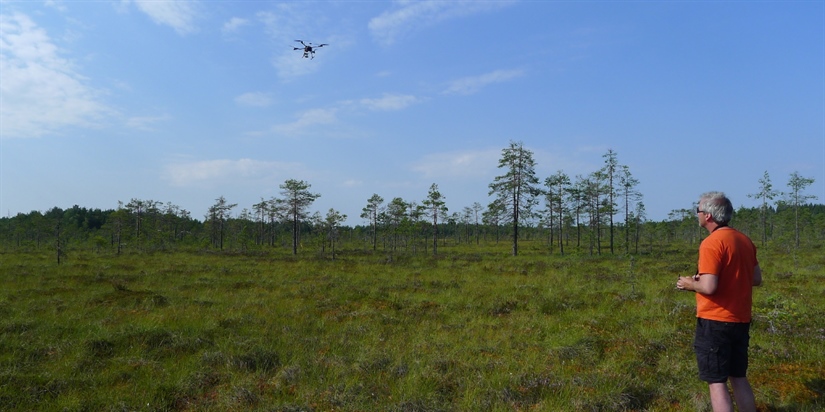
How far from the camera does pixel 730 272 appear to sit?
11.9ft

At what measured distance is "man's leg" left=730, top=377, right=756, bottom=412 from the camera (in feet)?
12.1

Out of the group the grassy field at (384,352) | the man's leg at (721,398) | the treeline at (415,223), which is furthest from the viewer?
the treeline at (415,223)

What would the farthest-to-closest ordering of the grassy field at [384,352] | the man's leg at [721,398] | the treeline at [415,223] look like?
the treeline at [415,223] < the grassy field at [384,352] < the man's leg at [721,398]

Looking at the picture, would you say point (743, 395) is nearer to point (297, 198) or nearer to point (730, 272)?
point (730, 272)

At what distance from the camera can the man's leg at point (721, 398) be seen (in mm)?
3578

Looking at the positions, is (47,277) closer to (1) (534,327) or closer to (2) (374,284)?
(2) (374,284)

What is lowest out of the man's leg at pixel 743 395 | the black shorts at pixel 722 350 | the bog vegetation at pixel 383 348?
the bog vegetation at pixel 383 348

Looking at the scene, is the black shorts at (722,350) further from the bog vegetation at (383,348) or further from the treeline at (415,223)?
the treeline at (415,223)

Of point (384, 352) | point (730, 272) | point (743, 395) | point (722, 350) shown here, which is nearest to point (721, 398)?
point (743, 395)

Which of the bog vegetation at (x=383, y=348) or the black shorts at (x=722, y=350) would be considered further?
the bog vegetation at (x=383, y=348)

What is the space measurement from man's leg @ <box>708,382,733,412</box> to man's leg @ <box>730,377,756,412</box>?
120 mm

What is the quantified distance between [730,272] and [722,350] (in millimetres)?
701

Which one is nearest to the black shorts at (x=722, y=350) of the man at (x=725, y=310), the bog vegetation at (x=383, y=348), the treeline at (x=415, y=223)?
the man at (x=725, y=310)

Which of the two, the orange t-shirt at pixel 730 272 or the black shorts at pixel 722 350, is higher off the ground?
the orange t-shirt at pixel 730 272
